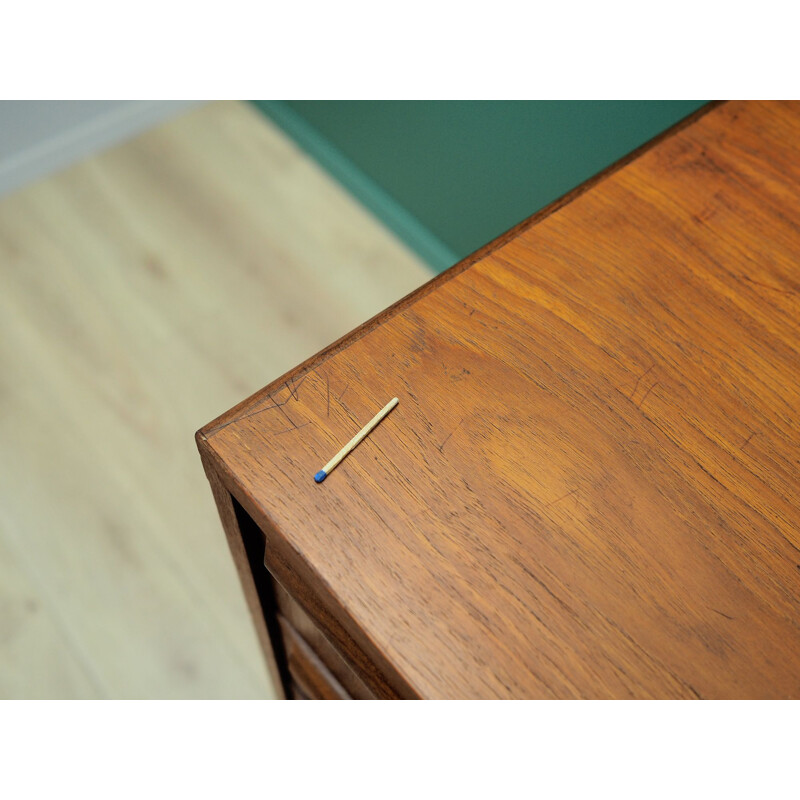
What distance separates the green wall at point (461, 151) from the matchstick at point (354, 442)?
85cm

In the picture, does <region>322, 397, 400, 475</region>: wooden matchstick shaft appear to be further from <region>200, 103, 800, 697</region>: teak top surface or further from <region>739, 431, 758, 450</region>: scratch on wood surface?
<region>739, 431, 758, 450</region>: scratch on wood surface

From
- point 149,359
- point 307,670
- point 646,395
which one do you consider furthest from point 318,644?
point 149,359

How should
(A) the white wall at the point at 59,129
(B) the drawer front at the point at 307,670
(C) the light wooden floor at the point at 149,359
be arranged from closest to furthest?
(B) the drawer front at the point at 307,670 < (C) the light wooden floor at the point at 149,359 < (A) the white wall at the point at 59,129

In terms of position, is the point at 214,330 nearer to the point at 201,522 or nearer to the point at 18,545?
the point at 201,522

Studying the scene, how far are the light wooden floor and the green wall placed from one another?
0.06m

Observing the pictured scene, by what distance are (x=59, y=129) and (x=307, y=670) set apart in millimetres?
1424

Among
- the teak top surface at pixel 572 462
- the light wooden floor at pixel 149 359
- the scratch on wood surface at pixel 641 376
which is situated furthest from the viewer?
the light wooden floor at pixel 149 359

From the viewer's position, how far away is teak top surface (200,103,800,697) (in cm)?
51

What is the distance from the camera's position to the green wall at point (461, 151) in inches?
51.2

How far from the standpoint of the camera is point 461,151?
149 centimetres

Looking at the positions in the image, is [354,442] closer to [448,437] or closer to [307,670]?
[448,437]

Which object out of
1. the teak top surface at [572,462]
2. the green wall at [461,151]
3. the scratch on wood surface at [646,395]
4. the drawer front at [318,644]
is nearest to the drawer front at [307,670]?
the drawer front at [318,644]

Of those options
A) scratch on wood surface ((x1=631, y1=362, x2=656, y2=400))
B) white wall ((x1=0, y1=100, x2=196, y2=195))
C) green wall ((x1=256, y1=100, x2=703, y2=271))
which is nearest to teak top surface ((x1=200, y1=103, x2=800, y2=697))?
scratch on wood surface ((x1=631, y1=362, x2=656, y2=400))

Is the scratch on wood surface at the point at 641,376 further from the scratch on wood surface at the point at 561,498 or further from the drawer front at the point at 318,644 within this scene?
the drawer front at the point at 318,644
